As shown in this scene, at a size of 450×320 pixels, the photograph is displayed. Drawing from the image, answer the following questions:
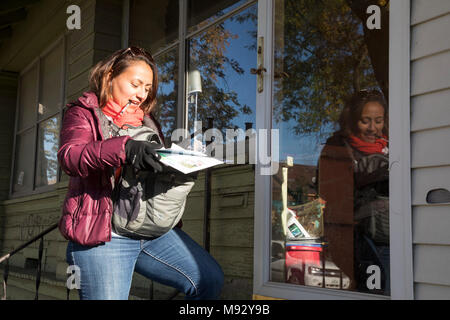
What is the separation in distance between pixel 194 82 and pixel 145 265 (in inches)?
84.4

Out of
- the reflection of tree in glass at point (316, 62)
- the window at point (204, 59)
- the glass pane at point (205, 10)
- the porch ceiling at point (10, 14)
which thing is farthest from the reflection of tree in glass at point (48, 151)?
the reflection of tree in glass at point (316, 62)

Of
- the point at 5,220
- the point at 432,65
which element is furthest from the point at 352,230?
the point at 5,220

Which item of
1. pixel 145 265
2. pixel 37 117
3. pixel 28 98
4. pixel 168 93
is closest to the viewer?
pixel 145 265

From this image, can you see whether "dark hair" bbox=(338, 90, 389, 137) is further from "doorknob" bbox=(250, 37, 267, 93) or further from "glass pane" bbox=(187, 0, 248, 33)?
"glass pane" bbox=(187, 0, 248, 33)

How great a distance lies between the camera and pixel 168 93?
4508 mm

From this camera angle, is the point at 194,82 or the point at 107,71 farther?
the point at 194,82

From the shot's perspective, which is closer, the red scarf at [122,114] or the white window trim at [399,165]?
the white window trim at [399,165]

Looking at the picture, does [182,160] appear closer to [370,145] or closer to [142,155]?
[142,155]

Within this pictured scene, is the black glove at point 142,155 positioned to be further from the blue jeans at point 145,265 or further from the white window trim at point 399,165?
the white window trim at point 399,165

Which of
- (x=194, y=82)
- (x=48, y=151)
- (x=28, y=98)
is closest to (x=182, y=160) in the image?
(x=194, y=82)

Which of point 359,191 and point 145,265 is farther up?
point 359,191

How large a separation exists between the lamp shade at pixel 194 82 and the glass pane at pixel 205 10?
0.40 meters

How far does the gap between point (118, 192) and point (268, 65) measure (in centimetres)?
126

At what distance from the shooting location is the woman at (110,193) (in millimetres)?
2031
